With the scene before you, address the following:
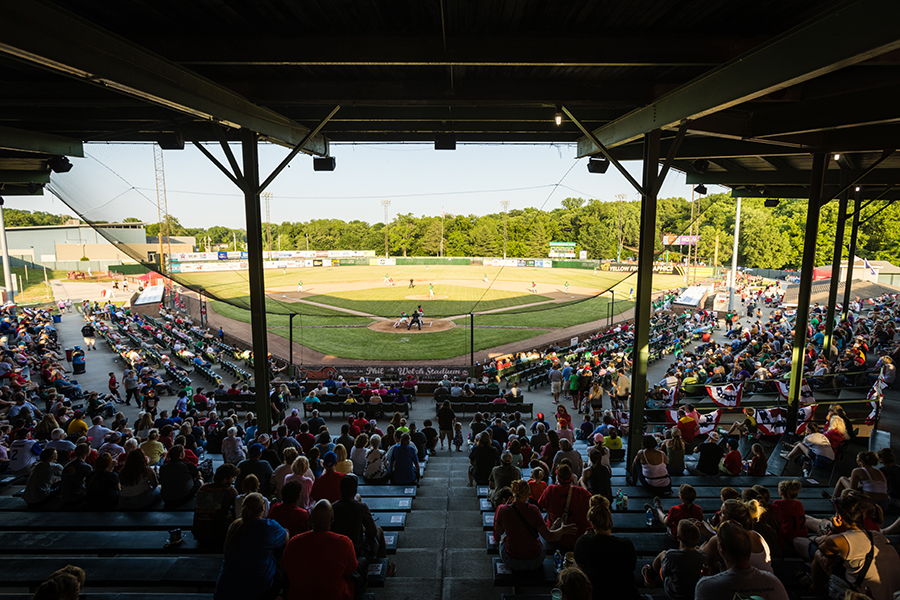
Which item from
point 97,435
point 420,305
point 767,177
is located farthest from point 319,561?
point 420,305

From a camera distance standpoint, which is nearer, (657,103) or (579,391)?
(657,103)

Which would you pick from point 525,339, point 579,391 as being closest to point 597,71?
point 579,391

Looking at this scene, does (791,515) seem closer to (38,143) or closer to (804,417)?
(804,417)

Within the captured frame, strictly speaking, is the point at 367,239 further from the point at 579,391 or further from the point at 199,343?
the point at 579,391

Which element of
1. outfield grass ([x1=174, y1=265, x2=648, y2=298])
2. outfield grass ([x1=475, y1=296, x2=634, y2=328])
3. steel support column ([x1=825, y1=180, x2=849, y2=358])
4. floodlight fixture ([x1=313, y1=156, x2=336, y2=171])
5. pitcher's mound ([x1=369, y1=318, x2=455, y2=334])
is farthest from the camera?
outfield grass ([x1=174, y1=265, x2=648, y2=298])

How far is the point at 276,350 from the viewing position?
23.9 meters

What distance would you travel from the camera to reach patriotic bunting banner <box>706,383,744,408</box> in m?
11.0

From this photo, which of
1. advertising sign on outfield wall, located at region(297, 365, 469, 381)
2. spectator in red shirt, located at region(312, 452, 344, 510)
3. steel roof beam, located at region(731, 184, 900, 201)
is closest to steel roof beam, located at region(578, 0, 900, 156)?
spectator in red shirt, located at region(312, 452, 344, 510)

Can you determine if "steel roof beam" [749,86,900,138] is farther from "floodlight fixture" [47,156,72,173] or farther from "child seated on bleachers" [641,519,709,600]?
"floodlight fixture" [47,156,72,173]

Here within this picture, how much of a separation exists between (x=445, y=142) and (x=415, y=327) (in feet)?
58.3

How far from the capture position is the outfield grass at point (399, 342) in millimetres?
22266

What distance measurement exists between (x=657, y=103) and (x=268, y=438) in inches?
302

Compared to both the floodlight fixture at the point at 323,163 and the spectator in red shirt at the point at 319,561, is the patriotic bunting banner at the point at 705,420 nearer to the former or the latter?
the spectator in red shirt at the point at 319,561

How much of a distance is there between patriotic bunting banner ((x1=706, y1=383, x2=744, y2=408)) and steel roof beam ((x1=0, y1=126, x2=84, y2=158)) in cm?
1472
